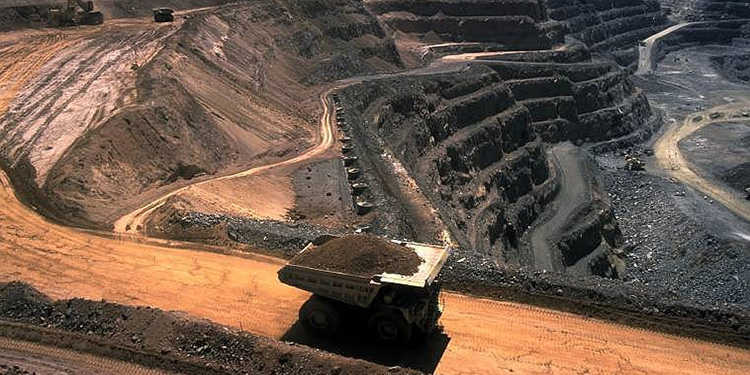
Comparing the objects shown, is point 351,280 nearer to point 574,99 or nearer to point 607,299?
point 607,299

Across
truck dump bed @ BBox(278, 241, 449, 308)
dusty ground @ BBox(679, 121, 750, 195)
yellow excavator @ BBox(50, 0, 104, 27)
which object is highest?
yellow excavator @ BBox(50, 0, 104, 27)

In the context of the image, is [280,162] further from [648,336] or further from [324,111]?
[648,336]

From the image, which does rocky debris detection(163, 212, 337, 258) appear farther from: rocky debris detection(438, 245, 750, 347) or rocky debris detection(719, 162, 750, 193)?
rocky debris detection(719, 162, 750, 193)

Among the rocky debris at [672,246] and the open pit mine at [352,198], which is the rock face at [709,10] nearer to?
the open pit mine at [352,198]

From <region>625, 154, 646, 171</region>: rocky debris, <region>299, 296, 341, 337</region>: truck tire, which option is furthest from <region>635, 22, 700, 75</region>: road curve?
<region>299, 296, 341, 337</region>: truck tire

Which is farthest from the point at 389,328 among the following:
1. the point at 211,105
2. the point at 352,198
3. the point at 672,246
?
the point at 672,246

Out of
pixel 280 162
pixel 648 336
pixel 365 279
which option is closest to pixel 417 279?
pixel 365 279

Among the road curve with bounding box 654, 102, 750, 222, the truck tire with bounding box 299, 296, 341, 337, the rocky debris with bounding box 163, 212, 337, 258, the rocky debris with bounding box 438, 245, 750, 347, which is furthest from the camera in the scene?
the road curve with bounding box 654, 102, 750, 222
